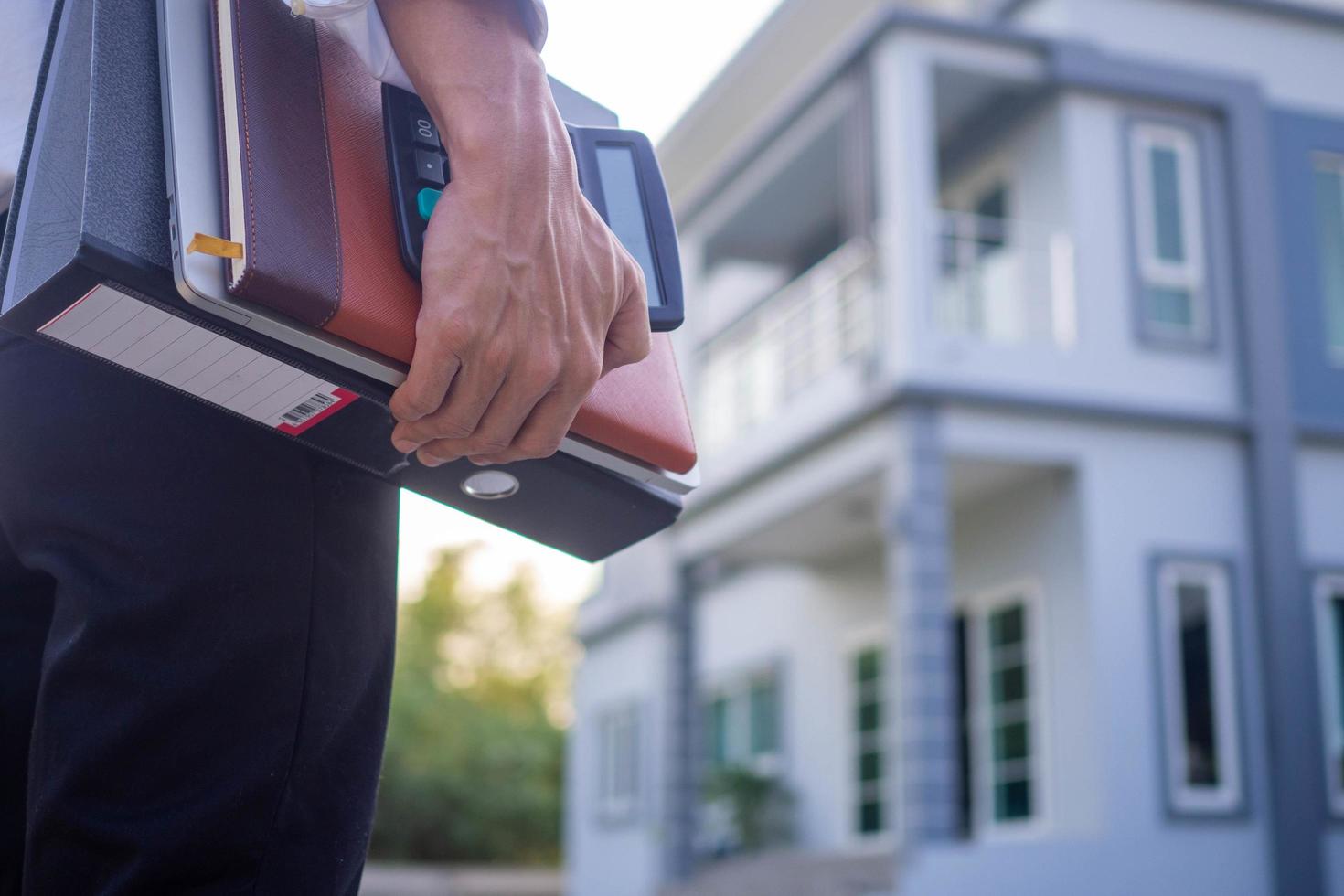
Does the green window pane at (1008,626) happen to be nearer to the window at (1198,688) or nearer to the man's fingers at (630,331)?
the window at (1198,688)

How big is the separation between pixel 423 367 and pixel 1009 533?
9620 mm

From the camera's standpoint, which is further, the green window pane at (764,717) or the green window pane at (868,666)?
the green window pane at (764,717)

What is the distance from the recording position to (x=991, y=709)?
991 centimetres

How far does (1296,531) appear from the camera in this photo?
29.8 ft

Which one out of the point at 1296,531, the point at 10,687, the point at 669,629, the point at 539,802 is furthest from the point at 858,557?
the point at 539,802

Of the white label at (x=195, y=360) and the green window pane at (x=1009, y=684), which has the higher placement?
the green window pane at (x=1009, y=684)

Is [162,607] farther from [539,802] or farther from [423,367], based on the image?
[539,802]

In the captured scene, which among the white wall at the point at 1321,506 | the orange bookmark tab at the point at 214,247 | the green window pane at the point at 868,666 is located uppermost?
the white wall at the point at 1321,506

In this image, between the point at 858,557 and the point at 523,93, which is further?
the point at 858,557

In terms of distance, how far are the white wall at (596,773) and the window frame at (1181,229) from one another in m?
5.78

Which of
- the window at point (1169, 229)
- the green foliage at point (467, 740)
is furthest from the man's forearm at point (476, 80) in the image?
the green foliage at point (467, 740)

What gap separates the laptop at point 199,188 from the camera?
2.19 ft

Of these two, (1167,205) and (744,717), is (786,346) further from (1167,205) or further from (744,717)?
(744,717)

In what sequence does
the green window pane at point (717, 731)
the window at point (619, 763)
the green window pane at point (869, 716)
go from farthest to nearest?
the window at point (619, 763), the green window pane at point (717, 731), the green window pane at point (869, 716)
